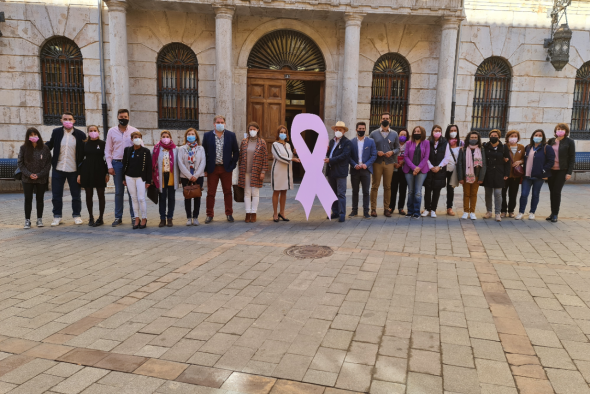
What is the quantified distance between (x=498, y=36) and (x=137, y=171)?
11884 millimetres

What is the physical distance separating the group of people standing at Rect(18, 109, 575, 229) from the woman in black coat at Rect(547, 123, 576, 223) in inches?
0.7

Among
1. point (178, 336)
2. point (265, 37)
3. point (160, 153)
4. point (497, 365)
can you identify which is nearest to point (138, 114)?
point (265, 37)

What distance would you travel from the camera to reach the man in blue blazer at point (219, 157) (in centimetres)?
812

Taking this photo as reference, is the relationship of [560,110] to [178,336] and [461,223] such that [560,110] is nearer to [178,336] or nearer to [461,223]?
[461,223]

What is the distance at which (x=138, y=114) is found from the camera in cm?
1273

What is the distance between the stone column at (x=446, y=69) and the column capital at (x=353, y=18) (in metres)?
2.54

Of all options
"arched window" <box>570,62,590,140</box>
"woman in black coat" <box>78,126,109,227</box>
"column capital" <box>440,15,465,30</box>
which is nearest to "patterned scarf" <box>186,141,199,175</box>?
"woman in black coat" <box>78,126,109,227</box>

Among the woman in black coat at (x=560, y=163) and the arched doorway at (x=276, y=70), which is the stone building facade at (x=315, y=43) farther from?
the woman in black coat at (x=560, y=163)

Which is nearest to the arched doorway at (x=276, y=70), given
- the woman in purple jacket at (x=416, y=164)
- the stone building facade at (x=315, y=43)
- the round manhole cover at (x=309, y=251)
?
the stone building facade at (x=315, y=43)

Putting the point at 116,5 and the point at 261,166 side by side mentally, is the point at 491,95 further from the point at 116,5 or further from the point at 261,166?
the point at 116,5

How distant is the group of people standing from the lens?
7.73 meters

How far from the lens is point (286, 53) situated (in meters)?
13.2

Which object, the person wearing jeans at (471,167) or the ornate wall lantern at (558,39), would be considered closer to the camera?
the person wearing jeans at (471,167)

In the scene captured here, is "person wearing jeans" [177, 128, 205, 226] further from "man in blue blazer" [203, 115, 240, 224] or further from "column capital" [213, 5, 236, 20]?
"column capital" [213, 5, 236, 20]
